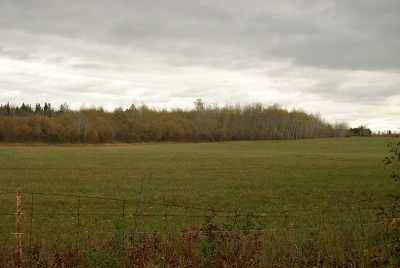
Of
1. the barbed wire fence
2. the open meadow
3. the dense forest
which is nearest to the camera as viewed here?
the open meadow

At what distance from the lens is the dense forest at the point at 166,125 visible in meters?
126

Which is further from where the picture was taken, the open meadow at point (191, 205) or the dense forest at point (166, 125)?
the dense forest at point (166, 125)

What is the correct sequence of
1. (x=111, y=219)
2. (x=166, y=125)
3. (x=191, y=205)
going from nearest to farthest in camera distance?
(x=111, y=219)
(x=191, y=205)
(x=166, y=125)

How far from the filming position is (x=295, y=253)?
6.67 metres

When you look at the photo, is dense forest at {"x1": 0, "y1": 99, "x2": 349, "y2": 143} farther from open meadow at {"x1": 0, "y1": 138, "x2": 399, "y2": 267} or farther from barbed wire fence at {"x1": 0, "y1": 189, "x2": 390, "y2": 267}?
barbed wire fence at {"x1": 0, "y1": 189, "x2": 390, "y2": 267}

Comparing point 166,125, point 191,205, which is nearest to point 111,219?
point 191,205

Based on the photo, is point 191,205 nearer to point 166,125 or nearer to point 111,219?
point 111,219

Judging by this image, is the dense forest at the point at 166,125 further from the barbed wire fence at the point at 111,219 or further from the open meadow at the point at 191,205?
the barbed wire fence at the point at 111,219

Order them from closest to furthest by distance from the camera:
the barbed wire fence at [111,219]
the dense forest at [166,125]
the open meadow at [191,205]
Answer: the open meadow at [191,205], the barbed wire fence at [111,219], the dense forest at [166,125]

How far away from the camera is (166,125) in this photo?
147250mm

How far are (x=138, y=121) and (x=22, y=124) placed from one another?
1691 inches

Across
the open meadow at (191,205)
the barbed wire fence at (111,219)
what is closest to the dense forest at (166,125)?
the open meadow at (191,205)

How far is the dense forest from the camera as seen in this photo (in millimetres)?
126094

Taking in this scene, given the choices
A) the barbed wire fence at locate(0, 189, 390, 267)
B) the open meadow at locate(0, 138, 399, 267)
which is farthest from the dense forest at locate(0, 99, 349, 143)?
the barbed wire fence at locate(0, 189, 390, 267)
